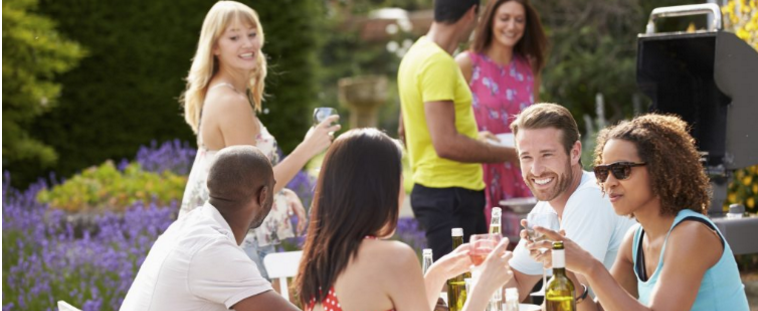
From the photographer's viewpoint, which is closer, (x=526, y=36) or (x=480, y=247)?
(x=480, y=247)

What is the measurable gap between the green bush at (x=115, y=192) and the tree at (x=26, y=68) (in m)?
0.96

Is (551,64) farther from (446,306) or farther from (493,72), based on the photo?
(446,306)

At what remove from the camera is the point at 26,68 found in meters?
9.02

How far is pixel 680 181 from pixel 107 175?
612cm

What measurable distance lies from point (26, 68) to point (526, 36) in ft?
16.4

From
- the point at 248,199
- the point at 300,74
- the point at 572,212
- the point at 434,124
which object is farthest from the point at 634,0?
the point at 248,199

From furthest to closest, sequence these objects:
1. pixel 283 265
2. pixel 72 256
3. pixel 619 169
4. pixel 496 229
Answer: pixel 72 256, pixel 283 265, pixel 496 229, pixel 619 169

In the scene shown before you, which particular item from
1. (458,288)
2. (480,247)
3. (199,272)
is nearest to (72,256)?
(458,288)

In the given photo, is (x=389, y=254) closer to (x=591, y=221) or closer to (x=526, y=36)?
(x=591, y=221)

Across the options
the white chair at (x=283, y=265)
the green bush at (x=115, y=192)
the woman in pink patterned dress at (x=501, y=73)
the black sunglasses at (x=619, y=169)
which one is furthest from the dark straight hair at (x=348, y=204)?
the green bush at (x=115, y=192)

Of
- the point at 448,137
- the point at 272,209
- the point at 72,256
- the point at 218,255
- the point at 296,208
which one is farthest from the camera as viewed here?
the point at 72,256

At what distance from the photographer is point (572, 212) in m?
3.36

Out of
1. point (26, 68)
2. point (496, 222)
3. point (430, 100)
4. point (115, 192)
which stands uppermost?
point (26, 68)

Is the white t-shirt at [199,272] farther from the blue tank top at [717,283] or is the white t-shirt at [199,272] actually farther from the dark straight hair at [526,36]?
the dark straight hair at [526,36]
